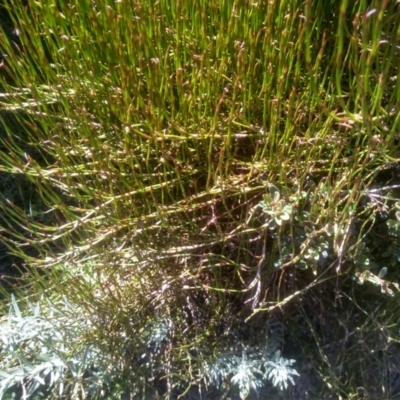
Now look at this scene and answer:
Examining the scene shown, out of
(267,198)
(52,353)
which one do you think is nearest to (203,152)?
(267,198)

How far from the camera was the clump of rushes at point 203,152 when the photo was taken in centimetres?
104

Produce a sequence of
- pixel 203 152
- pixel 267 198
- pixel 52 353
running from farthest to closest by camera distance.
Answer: pixel 52 353 < pixel 203 152 < pixel 267 198

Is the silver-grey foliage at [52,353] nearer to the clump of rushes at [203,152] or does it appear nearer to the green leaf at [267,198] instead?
the clump of rushes at [203,152]

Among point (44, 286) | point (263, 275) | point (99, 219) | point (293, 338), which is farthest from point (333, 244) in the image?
point (44, 286)

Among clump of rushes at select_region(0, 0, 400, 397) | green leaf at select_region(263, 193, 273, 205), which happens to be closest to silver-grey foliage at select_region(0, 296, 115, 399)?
clump of rushes at select_region(0, 0, 400, 397)

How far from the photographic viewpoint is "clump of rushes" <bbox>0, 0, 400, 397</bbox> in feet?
3.42

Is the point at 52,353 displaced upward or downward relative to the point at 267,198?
downward

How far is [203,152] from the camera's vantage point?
1236 mm

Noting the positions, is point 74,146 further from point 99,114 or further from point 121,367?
point 121,367

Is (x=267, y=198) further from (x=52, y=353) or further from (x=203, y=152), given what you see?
(x=52, y=353)

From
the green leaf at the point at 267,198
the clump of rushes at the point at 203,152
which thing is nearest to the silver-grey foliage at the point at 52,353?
the clump of rushes at the point at 203,152

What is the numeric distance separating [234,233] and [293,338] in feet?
1.20

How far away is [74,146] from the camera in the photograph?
1188 mm

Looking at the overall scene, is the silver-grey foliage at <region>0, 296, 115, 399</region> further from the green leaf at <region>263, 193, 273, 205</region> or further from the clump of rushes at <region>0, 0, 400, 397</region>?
the green leaf at <region>263, 193, 273, 205</region>
